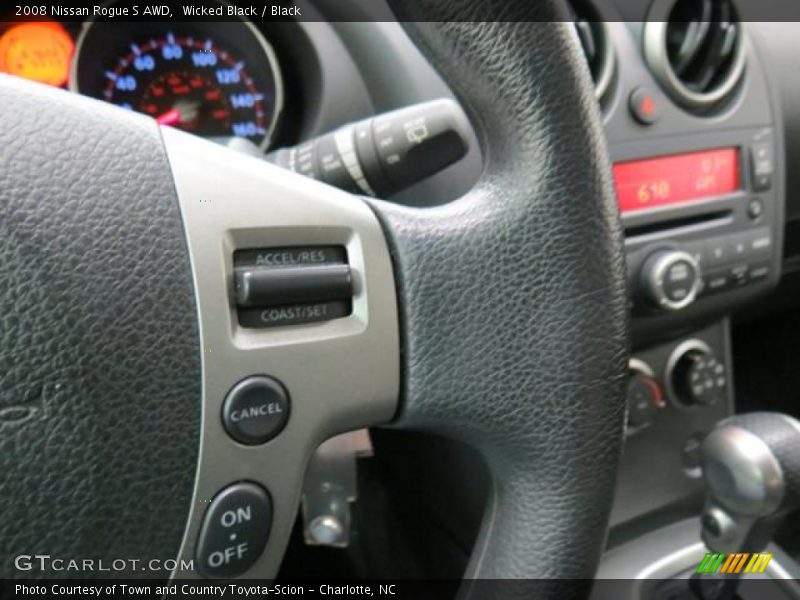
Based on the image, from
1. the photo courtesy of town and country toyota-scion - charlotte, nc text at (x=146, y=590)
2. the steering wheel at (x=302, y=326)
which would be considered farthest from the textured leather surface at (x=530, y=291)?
the photo courtesy of town and country toyota-scion - charlotte, nc text at (x=146, y=590)

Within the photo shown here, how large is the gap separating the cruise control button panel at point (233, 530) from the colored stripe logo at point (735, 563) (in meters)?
0.44

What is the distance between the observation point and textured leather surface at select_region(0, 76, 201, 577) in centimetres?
37

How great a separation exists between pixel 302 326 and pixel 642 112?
53 centimetres

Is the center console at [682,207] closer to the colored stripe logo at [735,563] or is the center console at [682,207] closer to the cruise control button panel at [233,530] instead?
the colored stripe logo at [735,563]

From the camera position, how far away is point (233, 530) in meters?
0.41

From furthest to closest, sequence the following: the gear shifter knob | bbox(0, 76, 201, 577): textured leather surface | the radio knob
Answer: the radio knob → the gear shifter knob → bbox(0, 76, 201, 577): textured leather surface

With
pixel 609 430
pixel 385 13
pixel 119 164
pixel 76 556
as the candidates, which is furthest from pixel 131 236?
pixel 385 13

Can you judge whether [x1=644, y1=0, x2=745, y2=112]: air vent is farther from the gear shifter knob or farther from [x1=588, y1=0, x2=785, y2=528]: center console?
the gear shifter knob

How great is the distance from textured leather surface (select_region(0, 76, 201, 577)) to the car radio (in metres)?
0.51

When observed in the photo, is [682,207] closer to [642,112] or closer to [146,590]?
[642,112]

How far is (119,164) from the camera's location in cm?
40

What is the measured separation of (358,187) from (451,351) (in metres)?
0.16

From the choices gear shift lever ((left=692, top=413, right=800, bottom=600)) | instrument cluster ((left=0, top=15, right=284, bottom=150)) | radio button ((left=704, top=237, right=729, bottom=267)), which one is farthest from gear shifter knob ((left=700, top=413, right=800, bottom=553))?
instrument cluster ((left=0, top=15, right=284, bottom=150))

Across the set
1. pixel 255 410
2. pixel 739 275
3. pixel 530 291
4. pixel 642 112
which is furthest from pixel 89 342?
pixel 739 275
